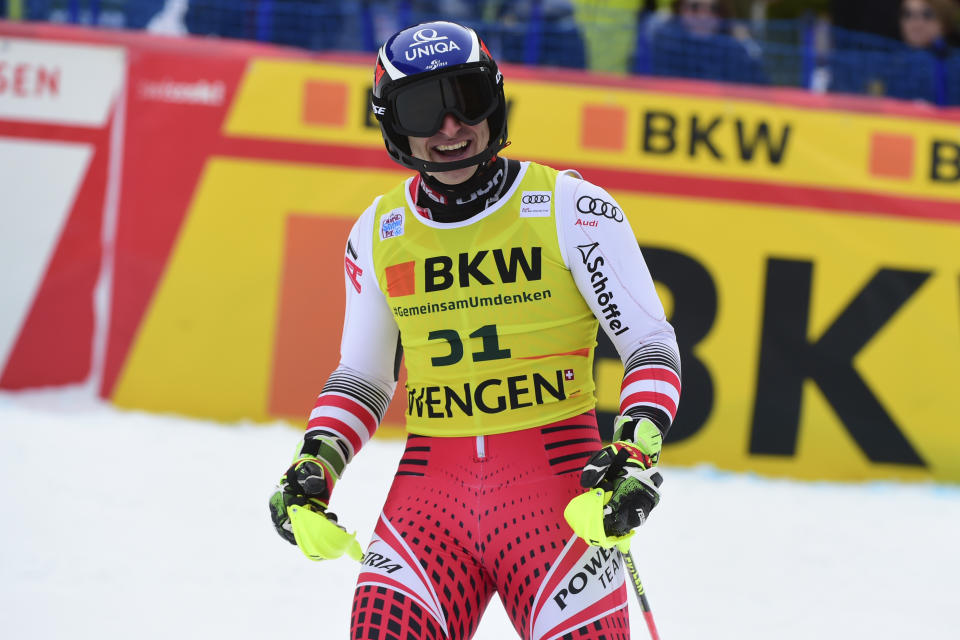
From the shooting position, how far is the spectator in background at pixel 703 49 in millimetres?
6523

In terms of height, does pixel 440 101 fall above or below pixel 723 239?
above

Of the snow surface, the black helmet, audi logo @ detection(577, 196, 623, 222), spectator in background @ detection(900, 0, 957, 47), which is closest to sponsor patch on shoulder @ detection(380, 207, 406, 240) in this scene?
the black helmet

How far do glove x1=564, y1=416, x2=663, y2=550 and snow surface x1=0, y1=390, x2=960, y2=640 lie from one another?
230 cm

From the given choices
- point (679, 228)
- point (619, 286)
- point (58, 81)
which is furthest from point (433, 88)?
point (58, 81)

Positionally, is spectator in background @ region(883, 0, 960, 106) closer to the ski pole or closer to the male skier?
the male skier

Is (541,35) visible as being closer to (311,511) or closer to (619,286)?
(619,286)

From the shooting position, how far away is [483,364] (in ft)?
8.51

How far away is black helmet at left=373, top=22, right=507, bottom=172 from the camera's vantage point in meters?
2.55

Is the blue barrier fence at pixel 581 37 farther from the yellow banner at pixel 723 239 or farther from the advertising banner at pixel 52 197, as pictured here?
the advertising banner at pixel 52 197

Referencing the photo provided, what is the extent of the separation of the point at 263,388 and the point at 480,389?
4.12 meters

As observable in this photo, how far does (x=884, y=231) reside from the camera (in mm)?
6500

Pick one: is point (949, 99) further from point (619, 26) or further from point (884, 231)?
point (619, 26)

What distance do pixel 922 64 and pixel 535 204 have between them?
4.83m

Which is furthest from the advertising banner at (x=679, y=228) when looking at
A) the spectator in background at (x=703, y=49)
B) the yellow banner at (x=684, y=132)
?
the spectator in background at (x=703, y=49)
